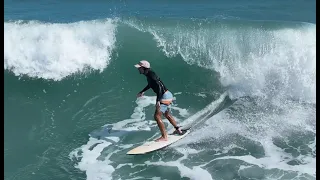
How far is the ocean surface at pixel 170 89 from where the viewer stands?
30.0 feet

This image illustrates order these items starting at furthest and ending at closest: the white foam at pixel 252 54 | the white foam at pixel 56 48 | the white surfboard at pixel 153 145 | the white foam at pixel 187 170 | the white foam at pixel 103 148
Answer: the white foam at pixel 56 48
the white foam at pixel 252 54
the white surfboard at pixel 153 145
the white foam at pixel 103 148
the white foam at pixel 187 170

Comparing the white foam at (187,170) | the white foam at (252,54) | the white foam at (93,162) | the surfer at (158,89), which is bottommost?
the white foam at (187,170)

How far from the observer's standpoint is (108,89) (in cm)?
1316

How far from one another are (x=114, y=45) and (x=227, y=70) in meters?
4.20

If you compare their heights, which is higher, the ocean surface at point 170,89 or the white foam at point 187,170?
the ocean surface at point 170,89

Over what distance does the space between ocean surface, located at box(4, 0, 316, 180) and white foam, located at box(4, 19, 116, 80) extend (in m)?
0.03

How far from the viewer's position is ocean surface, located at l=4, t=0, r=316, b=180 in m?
9.16

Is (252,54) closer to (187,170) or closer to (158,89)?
(158,89)

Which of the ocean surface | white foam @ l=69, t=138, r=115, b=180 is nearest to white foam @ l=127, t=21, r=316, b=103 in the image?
the ocean surface

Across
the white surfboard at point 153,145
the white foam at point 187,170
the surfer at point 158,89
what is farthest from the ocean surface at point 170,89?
the surfer at point 158,89

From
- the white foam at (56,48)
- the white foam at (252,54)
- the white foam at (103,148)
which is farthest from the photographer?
the white foam at (56,48)

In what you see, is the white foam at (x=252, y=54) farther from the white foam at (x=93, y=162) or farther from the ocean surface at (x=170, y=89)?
the white foam at (x=93, y=162)

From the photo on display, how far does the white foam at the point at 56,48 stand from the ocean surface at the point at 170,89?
0.11 feet
